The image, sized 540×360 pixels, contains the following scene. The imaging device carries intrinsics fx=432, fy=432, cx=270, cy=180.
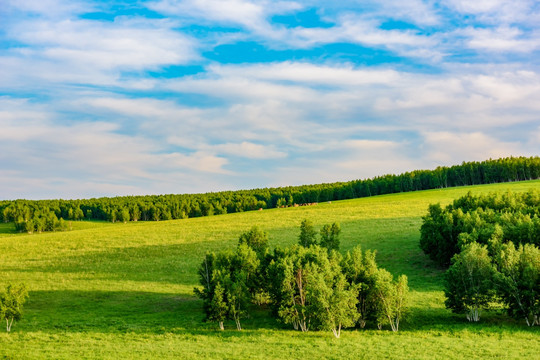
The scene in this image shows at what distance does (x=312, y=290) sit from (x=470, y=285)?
16.0 meters

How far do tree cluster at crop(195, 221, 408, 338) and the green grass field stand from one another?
1563mm

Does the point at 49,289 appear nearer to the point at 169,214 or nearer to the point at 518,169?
the point at 169,214

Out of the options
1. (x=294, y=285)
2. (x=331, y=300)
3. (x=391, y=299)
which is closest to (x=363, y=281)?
(x=391, y=299)

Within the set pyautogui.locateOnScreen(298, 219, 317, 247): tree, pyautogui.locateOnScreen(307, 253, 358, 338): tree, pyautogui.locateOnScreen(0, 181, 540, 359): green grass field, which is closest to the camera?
pyautogui.locateOnScreen(0, 181, 540, 359): green grass field

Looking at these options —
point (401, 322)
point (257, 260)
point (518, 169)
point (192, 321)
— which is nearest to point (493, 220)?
point (401, 322)

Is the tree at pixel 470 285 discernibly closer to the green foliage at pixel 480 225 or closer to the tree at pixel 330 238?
the green foliage at pixel 480 225

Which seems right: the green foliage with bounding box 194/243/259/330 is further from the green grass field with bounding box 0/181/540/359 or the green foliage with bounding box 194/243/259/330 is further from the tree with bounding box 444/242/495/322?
the tree with bounding box 444/242/495/322

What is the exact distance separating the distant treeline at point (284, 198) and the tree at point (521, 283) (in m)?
134

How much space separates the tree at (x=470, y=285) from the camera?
140 ft

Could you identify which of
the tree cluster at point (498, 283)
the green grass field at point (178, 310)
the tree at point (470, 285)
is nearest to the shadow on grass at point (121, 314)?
the green grass field at point (178, 310)

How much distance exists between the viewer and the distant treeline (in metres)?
169

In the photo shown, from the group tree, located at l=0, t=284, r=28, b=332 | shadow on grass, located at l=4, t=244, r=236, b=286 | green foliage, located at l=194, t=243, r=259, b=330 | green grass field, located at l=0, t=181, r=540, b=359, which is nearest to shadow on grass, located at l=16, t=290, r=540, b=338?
green grass field, located at l=0, t=181, r=540, b=359

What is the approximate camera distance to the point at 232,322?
151 ft

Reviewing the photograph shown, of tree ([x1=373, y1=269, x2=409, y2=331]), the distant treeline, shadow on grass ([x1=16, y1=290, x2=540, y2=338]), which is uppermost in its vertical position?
the distant treeline
